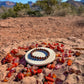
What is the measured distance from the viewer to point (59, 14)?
12039 mm

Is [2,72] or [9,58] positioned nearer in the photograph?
[2,72]

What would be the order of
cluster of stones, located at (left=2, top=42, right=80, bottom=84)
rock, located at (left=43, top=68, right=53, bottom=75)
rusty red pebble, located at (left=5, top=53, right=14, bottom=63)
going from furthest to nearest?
rusty red pebble, located at (left=5, top=53, right=14, bottom=63)
rock, located at (left=43, top=68, right=53, bottom=75)
cluster of stones, located at (left=2, top=42, right=80, bottom=84)

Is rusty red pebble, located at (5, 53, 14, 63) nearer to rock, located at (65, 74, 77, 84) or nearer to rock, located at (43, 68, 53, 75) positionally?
rock, located at (43, 68, 53, 75)

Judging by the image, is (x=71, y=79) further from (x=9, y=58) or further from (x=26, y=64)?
(x=9, y=58)

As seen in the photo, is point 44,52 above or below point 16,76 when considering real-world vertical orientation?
above

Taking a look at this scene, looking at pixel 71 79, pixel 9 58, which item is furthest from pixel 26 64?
pixel 71 79

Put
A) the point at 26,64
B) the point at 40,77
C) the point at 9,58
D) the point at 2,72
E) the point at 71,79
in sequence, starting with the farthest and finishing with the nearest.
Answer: the point at 9,58
the point at 26,64
the point at 2,72
the point at 40,77
the point at 71,79

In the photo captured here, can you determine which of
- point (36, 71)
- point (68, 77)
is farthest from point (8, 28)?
point (68, 77)

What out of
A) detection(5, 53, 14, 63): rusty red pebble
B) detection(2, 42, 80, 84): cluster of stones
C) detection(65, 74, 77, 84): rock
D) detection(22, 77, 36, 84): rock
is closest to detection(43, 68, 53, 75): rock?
detection(2, 42, 80, 84): cluster of stones

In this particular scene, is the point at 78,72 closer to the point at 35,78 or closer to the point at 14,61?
the point at 35,78

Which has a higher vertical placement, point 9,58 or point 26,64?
point 9,58

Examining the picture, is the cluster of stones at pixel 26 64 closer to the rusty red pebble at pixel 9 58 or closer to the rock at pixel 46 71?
the rusty red pebble at pixel 9 58

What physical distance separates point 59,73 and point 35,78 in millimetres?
758

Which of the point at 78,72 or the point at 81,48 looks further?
the point at 81,48
